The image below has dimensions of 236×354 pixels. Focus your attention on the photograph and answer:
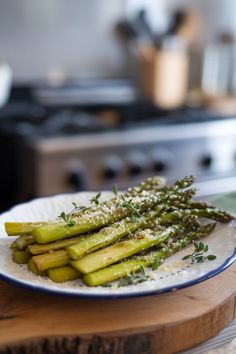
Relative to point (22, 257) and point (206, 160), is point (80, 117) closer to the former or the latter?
point (206, 160)

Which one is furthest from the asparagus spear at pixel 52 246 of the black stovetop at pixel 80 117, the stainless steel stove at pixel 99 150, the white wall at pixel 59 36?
the white wall at pixel 59 36

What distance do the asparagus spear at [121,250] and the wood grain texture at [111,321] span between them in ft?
0.21

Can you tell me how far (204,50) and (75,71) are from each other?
0.94m

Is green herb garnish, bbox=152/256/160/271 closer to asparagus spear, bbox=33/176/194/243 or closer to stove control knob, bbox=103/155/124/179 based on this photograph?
asparagus spear, bbox=33/176/194/243

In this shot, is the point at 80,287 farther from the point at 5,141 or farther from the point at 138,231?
the point at 5,141

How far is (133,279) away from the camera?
2.68 feet

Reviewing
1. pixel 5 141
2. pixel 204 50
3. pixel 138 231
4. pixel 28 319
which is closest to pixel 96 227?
pixel 138 231

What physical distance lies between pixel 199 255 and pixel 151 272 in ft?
0.31

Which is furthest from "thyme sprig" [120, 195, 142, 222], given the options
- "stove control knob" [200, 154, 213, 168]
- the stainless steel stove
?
"stove control knob" [200, 154, 213, 168]

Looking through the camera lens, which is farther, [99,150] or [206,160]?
[206,160]

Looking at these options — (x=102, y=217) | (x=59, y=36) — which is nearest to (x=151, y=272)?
(x=102, y=217)

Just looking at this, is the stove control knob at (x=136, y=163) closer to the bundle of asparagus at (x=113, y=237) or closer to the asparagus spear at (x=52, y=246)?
the bundle of asparagus at (x=113, y=237)

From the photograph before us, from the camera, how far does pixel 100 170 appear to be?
2.22m

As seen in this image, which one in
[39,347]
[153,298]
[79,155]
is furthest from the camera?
[79,155]
